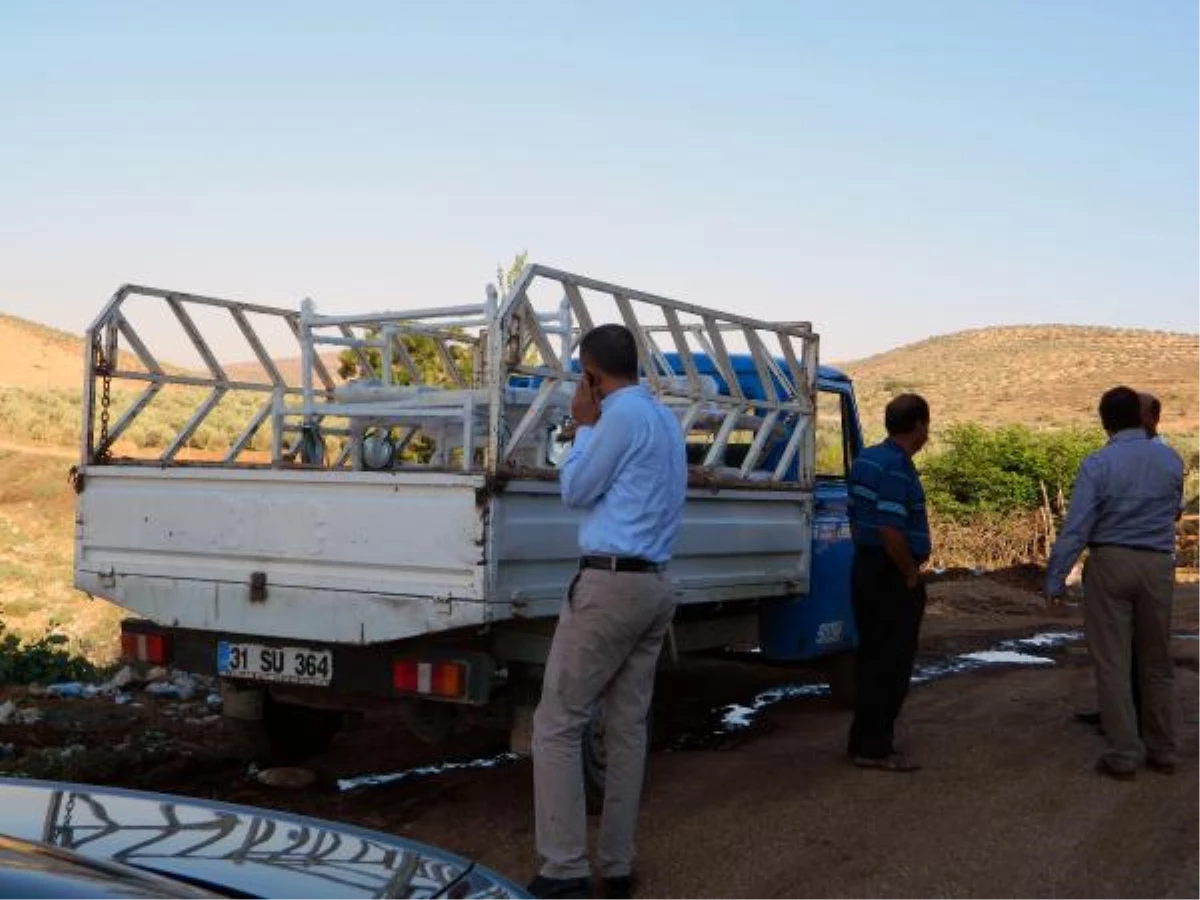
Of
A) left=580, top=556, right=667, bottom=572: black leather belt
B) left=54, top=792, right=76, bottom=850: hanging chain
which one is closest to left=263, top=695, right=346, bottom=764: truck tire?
left=580, top=556, right=667, bottom=572: black leather belt

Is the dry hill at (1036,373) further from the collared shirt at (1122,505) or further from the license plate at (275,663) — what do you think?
the license plate at (275,663)

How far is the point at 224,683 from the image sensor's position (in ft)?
22.1

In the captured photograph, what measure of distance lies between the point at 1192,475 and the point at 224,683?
27.5 meters

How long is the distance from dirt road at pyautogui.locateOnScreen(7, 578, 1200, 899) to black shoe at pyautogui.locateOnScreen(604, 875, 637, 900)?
0.15m

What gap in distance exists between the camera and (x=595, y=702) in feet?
16.4

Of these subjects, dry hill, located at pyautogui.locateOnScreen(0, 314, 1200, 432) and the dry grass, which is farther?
dry hill, located at pyautogui.locateOnScreen(0, 314, 1200, 432)

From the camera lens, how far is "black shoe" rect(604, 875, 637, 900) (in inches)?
197

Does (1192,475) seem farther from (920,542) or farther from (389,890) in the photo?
(389,890)

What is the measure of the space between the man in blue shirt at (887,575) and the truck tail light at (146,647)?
3.23 metres

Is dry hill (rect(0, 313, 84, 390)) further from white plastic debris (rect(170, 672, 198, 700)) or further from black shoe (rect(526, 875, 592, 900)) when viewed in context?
black shoe (rect(526, 875, 592, 900))

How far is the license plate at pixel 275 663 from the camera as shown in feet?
19.7

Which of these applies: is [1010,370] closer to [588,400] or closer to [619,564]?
[588,400]

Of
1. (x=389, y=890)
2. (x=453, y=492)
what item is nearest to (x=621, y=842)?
(x=453, y=492)

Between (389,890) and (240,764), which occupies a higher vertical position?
(389,890)
